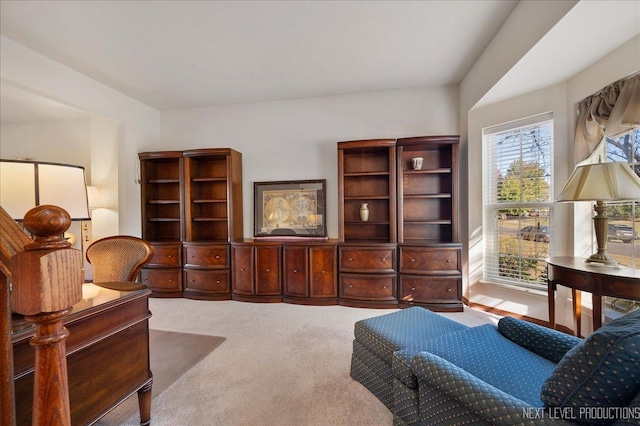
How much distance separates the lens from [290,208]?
12.6ft

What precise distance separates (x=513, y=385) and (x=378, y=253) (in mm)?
2079

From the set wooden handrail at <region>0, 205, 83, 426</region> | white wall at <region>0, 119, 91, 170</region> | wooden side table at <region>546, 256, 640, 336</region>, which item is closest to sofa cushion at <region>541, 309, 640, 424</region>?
wooden side table at <region>546, 256, 640, 336</region>

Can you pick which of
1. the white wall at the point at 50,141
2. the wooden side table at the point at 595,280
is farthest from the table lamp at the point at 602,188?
the white wall at the point at 50,141

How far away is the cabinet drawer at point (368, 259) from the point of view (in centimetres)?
323

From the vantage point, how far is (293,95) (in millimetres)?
3799

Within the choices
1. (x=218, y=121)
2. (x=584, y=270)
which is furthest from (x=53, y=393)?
(x=218, y=121)

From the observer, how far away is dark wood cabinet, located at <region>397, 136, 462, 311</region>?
3131 mm

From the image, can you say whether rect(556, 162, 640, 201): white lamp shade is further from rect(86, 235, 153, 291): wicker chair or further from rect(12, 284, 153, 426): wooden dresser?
rect(86, 235, 153, 291): wicker chair

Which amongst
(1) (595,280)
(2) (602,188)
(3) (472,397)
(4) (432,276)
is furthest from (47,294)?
(4) (432,276)

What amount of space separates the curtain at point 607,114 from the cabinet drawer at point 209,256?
3.99m

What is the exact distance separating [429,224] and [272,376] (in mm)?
2657

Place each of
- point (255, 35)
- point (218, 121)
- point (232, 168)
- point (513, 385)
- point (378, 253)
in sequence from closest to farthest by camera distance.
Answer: point (513, 385) → point (255, 35) → point (378, 253) → point (232, 168) → point (218, 121)

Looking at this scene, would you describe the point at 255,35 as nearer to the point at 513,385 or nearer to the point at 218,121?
the point at 218,121

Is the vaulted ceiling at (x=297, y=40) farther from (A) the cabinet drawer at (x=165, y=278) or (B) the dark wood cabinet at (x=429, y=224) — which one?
(A) the cabinet drawer at (x=165, y=278)
